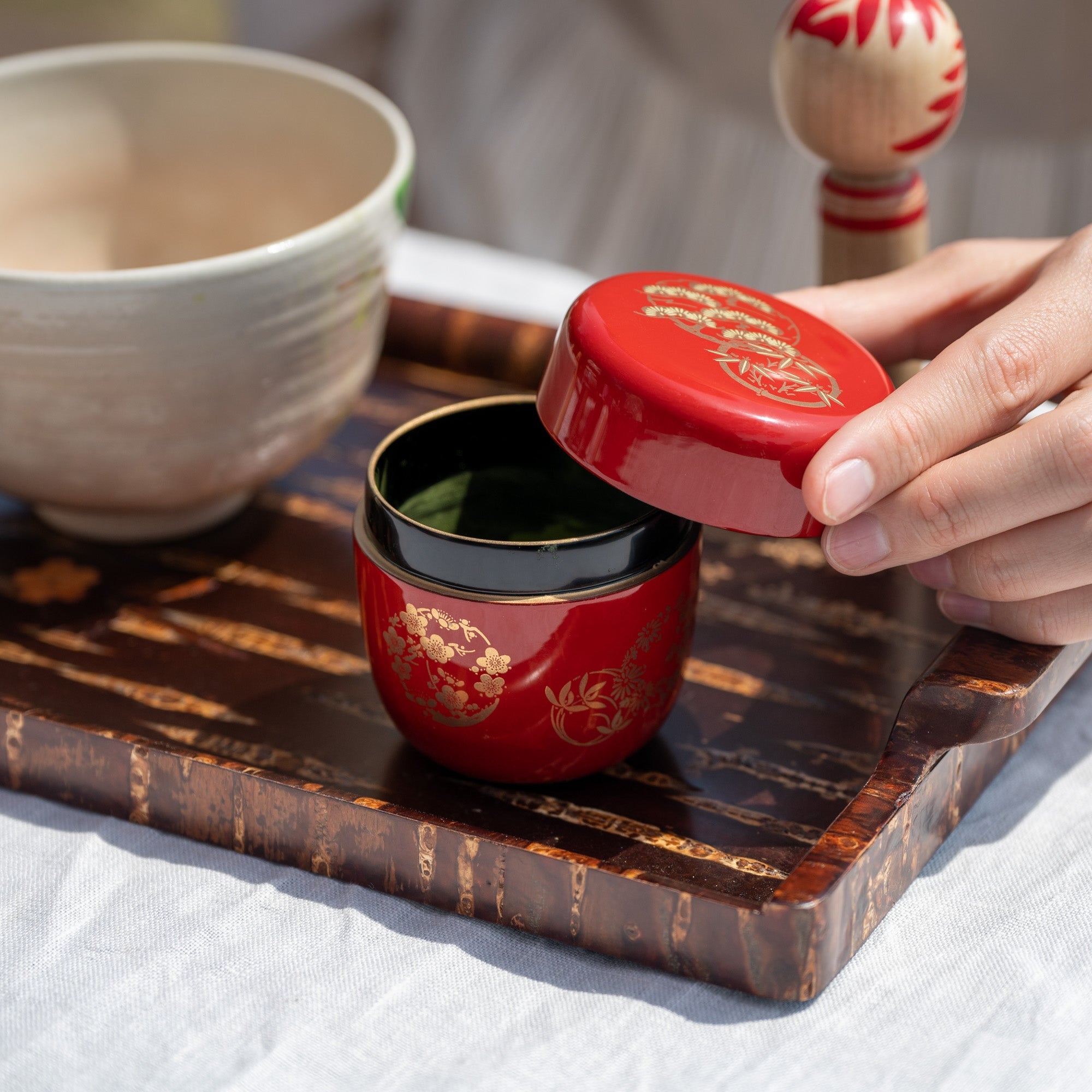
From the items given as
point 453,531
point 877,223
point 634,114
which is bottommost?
point 634,114

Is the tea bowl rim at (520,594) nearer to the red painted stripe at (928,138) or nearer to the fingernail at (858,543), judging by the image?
the fingernail at (858,543)

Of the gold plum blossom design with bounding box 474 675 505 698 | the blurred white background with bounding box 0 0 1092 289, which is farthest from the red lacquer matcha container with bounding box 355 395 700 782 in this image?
the blurred white background with bounding box 0 0 1092 289

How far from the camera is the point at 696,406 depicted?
0.37 m

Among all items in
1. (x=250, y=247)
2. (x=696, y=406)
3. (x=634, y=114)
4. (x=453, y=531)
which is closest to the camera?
(x=696, y=406)

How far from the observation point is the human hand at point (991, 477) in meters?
0.38

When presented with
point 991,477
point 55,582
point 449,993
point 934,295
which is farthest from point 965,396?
point 55,582

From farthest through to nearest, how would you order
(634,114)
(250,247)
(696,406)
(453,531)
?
(634,114) < (250,247) < (453,531) < (696,406)

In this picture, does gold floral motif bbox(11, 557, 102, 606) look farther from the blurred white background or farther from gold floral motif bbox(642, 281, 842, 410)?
the blurred white background

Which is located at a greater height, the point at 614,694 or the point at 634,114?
the point at 614,694

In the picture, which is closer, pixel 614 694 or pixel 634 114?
pixel 614 694

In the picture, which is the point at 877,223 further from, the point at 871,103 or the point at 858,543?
the point at 858,543

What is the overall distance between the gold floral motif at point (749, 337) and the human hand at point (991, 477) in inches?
1.0

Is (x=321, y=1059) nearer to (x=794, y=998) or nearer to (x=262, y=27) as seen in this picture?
(x=794, y=998)

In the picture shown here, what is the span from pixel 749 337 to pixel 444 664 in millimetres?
149
